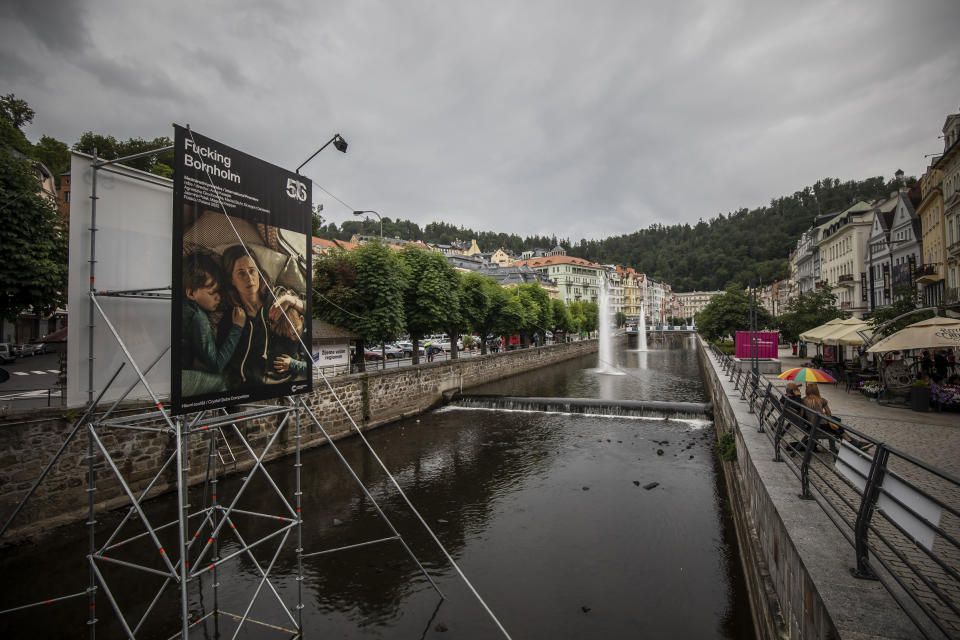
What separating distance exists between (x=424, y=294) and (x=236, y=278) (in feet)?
64.5

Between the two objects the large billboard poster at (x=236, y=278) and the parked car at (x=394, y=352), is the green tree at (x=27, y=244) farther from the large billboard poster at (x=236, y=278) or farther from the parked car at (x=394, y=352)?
the parked car at (x=394, y=352)

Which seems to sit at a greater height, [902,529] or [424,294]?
[424,294]

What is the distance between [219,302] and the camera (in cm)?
552

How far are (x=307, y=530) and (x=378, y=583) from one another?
291 centimetres

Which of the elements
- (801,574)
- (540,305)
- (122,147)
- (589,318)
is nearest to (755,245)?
(589,318)

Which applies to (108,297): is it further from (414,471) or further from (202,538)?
(414,471)

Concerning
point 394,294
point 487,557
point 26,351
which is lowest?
point 487,557

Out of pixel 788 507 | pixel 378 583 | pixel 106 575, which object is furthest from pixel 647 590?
pixel 106 575

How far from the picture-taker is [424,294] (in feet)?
83.4

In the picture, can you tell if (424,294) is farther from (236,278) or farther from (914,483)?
(914,483)

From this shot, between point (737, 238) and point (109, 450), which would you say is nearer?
point (109, 450)

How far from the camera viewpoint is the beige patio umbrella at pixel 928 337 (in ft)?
→ 38.8

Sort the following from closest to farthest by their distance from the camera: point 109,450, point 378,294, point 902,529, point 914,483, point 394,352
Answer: point 902,529 < point 914,483 < point 109,450 < point 378,294 < point 394,352

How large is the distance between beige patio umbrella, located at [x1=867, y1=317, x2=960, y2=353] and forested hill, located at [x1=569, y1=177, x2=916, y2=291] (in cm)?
12000
